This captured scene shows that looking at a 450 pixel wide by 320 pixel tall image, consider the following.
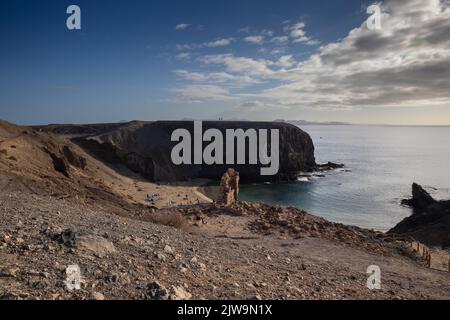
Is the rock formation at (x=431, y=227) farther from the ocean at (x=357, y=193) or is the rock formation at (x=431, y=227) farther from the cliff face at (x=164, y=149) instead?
the cliff face at (x=164, y=149)

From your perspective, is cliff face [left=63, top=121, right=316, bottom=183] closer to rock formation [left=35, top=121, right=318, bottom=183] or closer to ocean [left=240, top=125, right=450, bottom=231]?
rock formation [left=35, top=121, right=318, bottom=183]

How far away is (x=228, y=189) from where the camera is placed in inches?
1200

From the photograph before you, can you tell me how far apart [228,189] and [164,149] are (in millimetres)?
57968

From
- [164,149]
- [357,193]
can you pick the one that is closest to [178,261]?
[357,193]

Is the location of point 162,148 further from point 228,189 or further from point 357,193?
point 228,189

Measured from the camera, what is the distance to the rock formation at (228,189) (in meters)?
29.7

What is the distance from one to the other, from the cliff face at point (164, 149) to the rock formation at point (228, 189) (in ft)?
129

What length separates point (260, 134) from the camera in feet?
321

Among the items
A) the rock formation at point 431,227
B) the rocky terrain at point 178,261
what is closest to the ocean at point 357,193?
the rock formation at point 431,227

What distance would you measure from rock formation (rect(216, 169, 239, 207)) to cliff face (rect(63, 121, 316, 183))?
3946cm

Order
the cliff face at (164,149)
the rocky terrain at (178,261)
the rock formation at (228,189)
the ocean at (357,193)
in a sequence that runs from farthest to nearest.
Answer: the cliff face at (164,149) < the ocean at (357,193) < the rock formation at (228,189) < the rocky terrain at (178,261)

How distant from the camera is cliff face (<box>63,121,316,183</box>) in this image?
7125 centimetres
